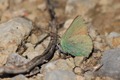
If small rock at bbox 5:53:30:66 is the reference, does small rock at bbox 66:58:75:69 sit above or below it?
below

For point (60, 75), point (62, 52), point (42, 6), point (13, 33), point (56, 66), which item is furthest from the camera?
point (42, 6)

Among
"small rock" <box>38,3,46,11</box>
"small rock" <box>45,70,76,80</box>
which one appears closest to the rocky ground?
"small rock" <box>45,70,76,80</box>

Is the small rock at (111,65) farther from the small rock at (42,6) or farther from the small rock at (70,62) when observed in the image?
the small rock at (42,6)

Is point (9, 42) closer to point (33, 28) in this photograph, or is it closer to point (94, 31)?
point (33, 28)

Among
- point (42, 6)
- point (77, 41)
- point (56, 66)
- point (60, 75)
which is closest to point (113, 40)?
point (77, 41)

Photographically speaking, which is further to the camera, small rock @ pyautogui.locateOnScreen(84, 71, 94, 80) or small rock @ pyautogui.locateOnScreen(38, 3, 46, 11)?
small rock @ pyautogui.locateOnScreen(38, 3, 46, 11)

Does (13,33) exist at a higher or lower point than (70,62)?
higher

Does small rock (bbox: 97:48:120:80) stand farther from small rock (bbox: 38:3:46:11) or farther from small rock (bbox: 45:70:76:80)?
small rock (bbox: 38:3:46:11)

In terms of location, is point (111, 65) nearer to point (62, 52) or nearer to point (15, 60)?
point (62, 52)
